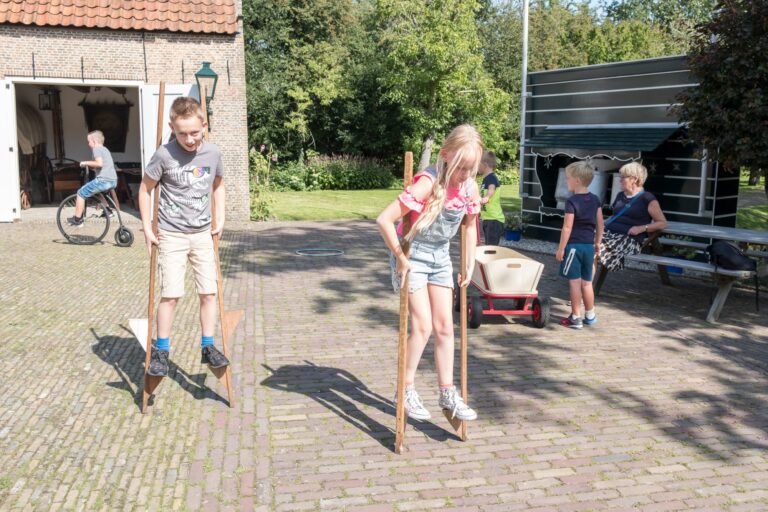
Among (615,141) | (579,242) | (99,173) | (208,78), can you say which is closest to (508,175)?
(208,78)

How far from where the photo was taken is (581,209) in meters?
7.26

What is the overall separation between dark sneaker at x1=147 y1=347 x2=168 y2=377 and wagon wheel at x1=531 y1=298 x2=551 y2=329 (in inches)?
147

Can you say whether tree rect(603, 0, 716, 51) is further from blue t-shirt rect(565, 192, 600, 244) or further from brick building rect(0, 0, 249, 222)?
blue t-shirt rect(565, 192, 600, 244)

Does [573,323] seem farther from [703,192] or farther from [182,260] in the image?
[703,192]

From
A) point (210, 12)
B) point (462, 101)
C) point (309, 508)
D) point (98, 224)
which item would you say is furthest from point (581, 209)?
point (462, 101)

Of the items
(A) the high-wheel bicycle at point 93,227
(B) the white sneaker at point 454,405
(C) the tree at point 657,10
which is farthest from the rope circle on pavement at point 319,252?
(C) the tree at point 657,10

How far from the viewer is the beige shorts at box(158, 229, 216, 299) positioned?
5070 millimetres

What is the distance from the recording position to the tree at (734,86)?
307 inches

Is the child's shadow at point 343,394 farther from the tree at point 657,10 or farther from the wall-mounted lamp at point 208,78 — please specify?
the tree at point 657,10

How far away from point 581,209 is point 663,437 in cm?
304

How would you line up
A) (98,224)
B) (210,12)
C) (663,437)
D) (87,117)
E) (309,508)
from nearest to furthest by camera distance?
1. (309,508)
2. (663,437)
3. (98,224)
4. (210,12)
5. (87,117)

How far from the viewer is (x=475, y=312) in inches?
284

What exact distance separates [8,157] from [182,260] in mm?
12297

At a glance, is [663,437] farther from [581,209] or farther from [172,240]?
[172,240]
